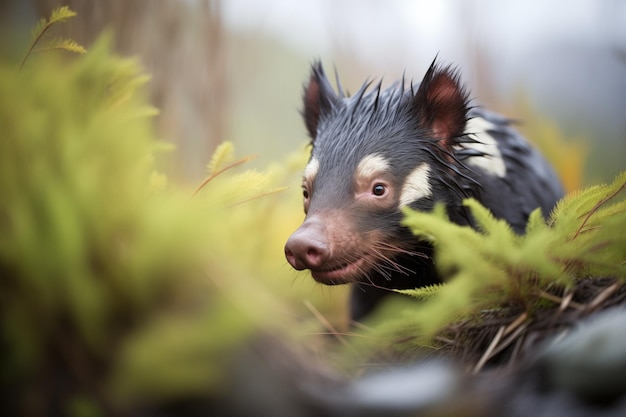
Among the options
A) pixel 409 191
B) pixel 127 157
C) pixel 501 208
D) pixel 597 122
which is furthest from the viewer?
pixel 597 122

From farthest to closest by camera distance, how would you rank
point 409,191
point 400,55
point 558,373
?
point 400,55 → point 409,191 → point 558,373

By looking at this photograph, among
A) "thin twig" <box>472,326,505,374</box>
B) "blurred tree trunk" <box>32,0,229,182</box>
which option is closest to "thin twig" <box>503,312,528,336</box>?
"thin twig" <box>472,326,505,374</box>

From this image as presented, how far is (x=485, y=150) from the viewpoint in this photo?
2596 millimetres

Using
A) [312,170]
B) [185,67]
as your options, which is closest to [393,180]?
[312,170]

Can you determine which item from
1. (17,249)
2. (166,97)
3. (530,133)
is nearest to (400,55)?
(530,133)

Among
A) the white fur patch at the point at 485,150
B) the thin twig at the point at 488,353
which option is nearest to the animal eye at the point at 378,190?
the white fur patch at the point at 485,150

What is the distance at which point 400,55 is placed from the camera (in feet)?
16.7

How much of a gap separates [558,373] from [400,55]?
14.0 feet

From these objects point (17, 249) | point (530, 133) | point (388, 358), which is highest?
point (17, 249)

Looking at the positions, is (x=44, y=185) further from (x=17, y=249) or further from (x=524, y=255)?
(x=524, y=255)

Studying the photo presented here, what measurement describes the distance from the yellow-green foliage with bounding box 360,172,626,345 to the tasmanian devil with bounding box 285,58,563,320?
1.65ft

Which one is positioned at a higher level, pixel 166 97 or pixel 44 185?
pixel 166 97

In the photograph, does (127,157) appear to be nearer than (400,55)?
Yes

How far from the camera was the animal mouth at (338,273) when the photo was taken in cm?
213
